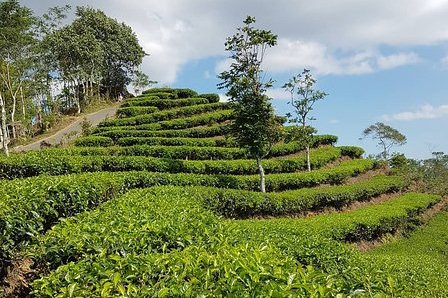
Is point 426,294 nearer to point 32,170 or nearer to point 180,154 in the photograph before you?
point 32,170

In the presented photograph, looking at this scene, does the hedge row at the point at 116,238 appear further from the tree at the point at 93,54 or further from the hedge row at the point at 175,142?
the tree at the point at 93,54

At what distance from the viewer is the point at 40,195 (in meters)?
7.97

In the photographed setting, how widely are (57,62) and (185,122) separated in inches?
820

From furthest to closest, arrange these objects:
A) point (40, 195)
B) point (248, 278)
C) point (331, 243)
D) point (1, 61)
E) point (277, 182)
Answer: point (1, 61)
point (277, 182)
point (331, 243)
point (40, 195)
point (248, 278)

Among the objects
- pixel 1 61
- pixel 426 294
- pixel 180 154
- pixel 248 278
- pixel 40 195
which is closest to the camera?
pixel 248 278

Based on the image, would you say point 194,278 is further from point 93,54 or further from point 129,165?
point 93,54

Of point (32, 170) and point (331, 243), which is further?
point (32, 170)

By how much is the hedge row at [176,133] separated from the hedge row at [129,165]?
3.68 metres

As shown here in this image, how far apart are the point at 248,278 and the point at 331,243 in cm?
768

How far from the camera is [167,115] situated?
33031 millimetres

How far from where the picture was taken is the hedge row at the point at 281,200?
685 inches

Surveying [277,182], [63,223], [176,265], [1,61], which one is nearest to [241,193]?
[277,182]

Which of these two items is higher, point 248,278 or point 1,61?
point 1,61

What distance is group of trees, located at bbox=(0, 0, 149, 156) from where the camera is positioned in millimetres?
28469
